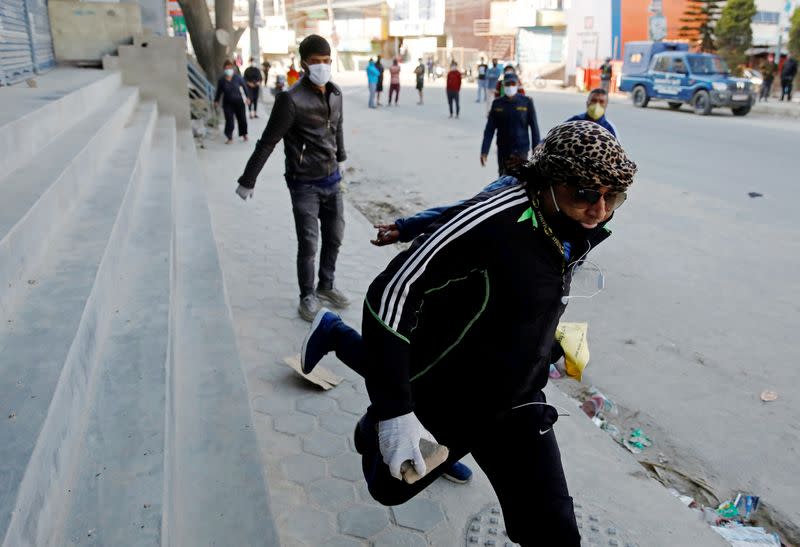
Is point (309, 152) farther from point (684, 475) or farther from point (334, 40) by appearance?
point (334, 40)

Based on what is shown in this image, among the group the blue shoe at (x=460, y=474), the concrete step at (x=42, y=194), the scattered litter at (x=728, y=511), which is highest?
the concrete step at (x=42, y=194)

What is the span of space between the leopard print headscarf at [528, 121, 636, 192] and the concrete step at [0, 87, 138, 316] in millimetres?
1853

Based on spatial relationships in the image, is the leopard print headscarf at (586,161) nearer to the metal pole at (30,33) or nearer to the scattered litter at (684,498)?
the scattered litter at (684,498)

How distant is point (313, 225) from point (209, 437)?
2.28 meters

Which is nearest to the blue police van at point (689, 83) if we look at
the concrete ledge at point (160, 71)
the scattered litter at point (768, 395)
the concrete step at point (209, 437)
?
the concrete ledge at point (160, 71)

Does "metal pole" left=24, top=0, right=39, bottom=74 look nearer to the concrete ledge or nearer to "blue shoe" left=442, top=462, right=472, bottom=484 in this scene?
the concrete ledge

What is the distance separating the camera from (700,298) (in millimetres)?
5637

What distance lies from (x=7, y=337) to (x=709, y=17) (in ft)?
132

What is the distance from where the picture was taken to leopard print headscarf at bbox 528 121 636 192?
191 cm

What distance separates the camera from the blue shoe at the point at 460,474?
3.10m

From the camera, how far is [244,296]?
5355 mm

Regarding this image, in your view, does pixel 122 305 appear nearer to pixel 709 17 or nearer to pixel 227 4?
pixel 227 4

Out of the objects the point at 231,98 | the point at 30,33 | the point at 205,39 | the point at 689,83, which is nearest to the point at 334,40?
the point at 689,83

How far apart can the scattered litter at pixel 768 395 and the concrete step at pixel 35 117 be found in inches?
177
